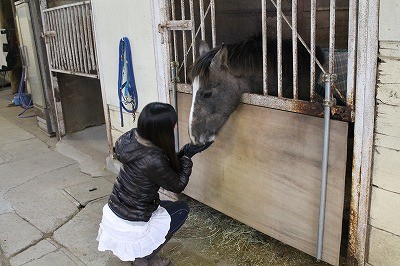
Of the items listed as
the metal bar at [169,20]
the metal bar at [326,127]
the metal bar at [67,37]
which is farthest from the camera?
the metal bar at [67,37]

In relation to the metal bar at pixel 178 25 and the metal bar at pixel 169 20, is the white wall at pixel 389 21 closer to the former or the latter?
the metal bar at pixel 178 25

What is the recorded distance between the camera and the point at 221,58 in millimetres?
2242

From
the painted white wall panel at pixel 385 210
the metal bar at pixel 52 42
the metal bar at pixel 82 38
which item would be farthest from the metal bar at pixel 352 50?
the metal bar at pixel 52 42

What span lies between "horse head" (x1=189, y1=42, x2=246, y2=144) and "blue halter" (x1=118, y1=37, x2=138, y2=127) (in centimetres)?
125

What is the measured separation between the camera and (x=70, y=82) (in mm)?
5547

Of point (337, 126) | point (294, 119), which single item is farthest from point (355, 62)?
point (294, 119)

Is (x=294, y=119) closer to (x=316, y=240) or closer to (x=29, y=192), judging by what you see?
(x=316, y=240)

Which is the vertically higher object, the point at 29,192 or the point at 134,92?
the point at 134,92

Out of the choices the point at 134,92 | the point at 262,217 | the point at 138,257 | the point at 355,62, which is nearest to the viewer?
the point at 355,62

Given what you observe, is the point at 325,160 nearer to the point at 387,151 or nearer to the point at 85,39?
the point at 387,151

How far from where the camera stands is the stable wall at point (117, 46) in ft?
10.3

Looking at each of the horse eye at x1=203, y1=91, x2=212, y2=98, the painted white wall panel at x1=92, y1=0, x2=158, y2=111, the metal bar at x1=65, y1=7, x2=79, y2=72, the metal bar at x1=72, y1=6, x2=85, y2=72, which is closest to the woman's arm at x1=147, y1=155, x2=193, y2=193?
the horse eye at x1=203, y1=91, x2=212, y2=98

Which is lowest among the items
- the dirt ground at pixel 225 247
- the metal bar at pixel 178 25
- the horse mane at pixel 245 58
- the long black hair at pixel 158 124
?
the dirt ground at pixel 225 247

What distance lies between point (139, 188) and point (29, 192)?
214 centimetres
